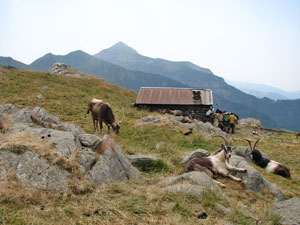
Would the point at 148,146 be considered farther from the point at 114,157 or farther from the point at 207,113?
the point at 207,113

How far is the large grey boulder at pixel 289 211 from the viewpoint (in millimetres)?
5553

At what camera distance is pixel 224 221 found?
4.89 meters

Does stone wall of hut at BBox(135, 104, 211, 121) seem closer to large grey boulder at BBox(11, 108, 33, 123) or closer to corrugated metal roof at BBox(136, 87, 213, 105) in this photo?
corrugated metal roof at BBox(136, 87, 213, 105)

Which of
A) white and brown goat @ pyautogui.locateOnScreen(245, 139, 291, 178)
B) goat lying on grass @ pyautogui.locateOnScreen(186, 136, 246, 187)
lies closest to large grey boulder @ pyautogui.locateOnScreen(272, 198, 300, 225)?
goat lying on grass @ pyautogui.locateOnScreen(186, 136, 246, 187)

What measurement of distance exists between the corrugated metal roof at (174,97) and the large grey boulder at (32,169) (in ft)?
88.6

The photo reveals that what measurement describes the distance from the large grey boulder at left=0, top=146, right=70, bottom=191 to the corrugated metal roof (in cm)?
2702

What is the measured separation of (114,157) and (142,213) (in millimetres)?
2647

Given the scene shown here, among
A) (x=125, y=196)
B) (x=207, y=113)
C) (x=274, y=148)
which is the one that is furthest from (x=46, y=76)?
(x=125, y=196)

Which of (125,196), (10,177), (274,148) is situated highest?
(10,177)

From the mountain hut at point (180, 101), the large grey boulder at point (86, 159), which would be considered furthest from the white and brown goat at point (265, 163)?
the mountain hut at point (180, 101)

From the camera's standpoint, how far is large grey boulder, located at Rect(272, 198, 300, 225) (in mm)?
5553

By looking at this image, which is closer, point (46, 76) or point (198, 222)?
point (198, 222)

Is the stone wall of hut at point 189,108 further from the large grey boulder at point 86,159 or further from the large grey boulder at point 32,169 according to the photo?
the large grey boulder at point 32,169

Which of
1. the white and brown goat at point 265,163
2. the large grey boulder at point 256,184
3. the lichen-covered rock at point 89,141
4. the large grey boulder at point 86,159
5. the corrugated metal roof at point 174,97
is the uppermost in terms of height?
the corrugated metal roof at point 174,97
